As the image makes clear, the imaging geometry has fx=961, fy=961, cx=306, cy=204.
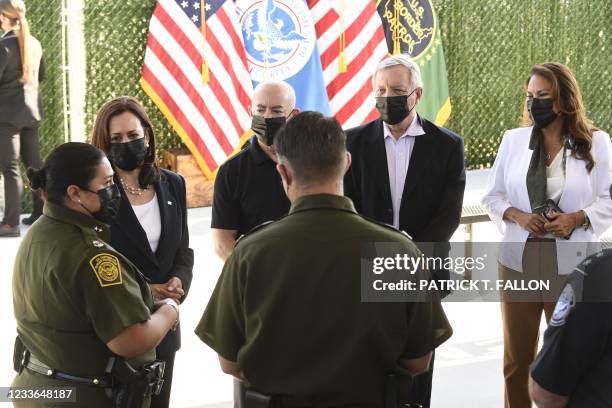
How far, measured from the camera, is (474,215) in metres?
6.53

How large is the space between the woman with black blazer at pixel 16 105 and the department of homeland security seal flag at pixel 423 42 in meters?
4.06

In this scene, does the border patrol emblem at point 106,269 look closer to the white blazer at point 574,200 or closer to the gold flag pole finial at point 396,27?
A: the white blazer at point 574,200

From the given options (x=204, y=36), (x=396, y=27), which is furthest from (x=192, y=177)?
(x=396, y=27)

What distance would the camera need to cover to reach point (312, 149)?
240cm

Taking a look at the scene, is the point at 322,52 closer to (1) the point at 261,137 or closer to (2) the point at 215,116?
(2) the point at 215,116

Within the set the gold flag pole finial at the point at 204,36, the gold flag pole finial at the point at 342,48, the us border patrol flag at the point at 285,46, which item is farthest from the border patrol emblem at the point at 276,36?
the gold flag pole finial at the point at 204,36

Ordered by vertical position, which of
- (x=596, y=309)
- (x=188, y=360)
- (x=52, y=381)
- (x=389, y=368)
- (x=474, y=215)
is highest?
(x=596, y=309)

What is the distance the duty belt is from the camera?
2848mm

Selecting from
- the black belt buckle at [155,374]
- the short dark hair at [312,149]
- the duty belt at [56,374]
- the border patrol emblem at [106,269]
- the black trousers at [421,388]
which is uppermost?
the short dark hair at [312,149]

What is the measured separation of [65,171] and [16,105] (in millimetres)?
5255

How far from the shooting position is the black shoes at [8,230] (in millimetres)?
7906

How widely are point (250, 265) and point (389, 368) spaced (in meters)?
0.45

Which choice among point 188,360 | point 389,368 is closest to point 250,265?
point 389,368

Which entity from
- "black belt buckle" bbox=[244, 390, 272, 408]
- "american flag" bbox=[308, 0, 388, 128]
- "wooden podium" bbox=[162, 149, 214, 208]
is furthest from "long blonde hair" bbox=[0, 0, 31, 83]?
"black belt buckle" bbox=[244, 390, 272, 408]
